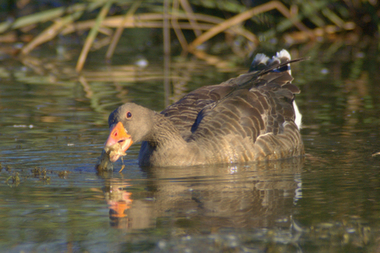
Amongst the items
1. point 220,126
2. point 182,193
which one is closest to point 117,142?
point 182,193

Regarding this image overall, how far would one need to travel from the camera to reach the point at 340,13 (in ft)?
80.0

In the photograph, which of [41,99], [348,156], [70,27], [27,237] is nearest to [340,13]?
[70,27]

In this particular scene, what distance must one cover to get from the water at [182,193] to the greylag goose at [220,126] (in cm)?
32

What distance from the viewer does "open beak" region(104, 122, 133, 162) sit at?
25.2 ft

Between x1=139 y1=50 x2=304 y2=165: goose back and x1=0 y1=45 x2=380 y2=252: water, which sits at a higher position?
x1=139 y1=50 x2=304 y2=165: goose back

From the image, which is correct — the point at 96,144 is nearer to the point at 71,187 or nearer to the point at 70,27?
the point at 71,187

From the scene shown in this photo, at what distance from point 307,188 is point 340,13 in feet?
61.7

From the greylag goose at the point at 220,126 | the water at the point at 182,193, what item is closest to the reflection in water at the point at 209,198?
the water at the point at 182,193

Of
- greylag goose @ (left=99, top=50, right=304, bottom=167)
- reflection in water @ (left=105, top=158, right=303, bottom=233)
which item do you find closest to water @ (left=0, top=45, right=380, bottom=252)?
reflection in water @ (left=105, top=158, right=303, bottom=233)

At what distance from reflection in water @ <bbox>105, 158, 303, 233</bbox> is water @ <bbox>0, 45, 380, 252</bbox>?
0.01m

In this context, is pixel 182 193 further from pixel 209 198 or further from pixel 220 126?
pixel 220 126

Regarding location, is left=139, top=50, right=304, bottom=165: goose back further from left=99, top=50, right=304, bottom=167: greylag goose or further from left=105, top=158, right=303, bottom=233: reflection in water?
left=105, top=158, right=303, bottom=233: reflection in water

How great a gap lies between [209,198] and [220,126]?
98.2 inches

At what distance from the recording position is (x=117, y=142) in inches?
309
